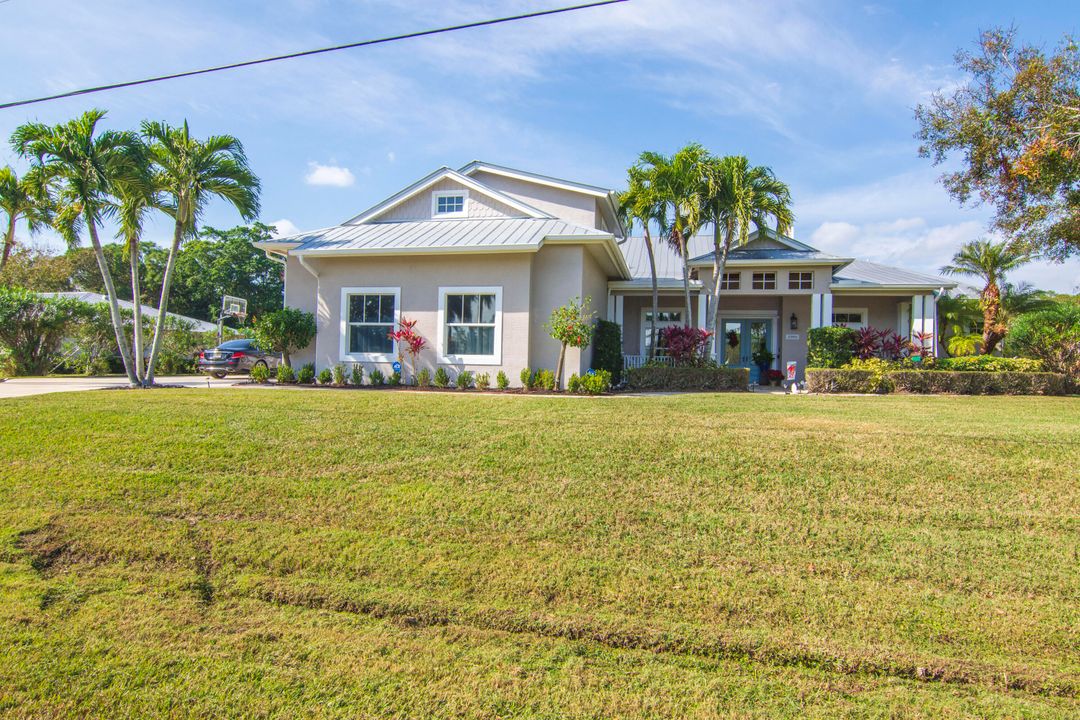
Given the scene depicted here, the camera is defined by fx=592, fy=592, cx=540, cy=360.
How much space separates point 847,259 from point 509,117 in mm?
12887

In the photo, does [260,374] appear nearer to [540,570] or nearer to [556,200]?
[556,200]

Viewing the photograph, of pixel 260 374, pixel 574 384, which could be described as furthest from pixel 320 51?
pixel 260 374

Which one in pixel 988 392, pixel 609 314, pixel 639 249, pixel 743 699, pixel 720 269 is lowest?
pixel 743 699

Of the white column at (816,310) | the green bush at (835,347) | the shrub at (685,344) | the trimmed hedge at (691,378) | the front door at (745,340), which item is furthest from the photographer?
the front door at (745,340)

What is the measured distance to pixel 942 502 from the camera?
4.88 metres

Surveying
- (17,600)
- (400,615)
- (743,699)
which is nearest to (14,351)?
(17,600)

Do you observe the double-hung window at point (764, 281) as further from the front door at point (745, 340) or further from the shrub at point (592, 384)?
the shrub at point (592, 384)

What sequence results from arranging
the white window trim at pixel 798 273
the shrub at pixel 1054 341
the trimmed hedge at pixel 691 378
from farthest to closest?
1. the white window trim at pixel 798 273
2. the trimmed hedge at pixel 691 378
3. the shrub at pixel 1054 341

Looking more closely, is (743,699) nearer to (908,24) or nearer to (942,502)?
(942,502)

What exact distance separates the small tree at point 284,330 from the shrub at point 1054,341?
1725 cm

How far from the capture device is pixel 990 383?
13047 millimetres

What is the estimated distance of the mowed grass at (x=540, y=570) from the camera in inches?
119

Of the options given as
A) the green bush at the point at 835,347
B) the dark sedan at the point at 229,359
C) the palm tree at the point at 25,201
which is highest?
the palm tree at the point at 25,201

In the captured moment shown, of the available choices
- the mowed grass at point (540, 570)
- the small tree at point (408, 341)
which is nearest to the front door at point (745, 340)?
the small tree at point (408, 341)
